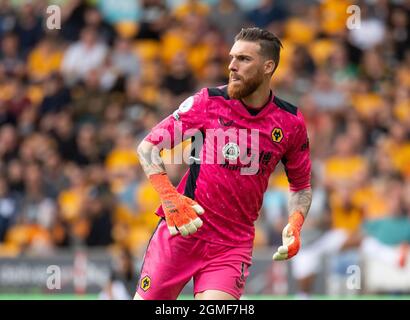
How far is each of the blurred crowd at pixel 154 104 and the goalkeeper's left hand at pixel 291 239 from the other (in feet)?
20.7

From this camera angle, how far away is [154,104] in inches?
705

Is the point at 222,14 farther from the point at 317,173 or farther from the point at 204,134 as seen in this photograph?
the point at 204,134

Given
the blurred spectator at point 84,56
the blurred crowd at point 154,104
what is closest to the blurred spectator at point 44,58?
the blurred crowd at point 154,104

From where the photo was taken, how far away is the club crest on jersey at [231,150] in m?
7.95

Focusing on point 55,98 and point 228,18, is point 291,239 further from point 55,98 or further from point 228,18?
point 228,18

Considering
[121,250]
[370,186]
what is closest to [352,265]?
[370,186]

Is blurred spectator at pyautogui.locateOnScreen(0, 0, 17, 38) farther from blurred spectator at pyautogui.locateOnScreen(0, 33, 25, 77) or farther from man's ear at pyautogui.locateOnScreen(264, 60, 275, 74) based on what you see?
man's ear at pyautogui.locateOnScreen(264, 60, 275, 74)

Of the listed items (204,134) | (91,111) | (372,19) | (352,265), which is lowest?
(352,265)

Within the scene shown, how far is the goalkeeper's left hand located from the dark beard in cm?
94

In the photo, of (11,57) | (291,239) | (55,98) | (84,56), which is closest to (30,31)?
(11,57)

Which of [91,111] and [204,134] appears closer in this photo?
[204,134]

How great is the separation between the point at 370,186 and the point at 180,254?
26.2 feet

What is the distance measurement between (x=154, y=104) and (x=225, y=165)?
10.0 m

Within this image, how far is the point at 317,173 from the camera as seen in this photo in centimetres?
1595
